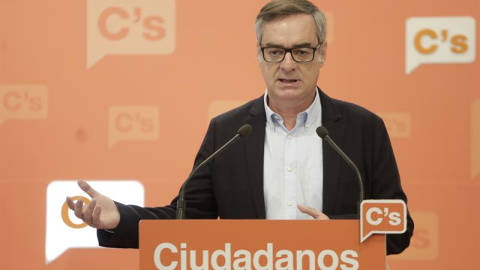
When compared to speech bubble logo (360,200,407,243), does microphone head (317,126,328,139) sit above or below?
above

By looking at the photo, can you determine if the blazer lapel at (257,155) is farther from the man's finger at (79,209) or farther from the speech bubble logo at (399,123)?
the speech bubble logo at (399,123)

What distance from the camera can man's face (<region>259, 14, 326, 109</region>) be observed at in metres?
2.06

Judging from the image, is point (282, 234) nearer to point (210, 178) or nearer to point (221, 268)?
point (221, 268)

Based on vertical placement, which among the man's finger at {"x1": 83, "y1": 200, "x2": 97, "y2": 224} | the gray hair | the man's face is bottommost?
the man's finger at {"x1": 83, "y1": 200, "x2": 97, "y2": 224}

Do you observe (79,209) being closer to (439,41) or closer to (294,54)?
(294,54)

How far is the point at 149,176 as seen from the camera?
9.64 feet

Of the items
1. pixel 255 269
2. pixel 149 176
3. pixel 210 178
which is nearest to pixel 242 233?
pixel 255 269

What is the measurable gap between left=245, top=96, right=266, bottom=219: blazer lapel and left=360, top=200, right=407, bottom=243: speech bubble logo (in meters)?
0.65

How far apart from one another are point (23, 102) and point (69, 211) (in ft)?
1.70

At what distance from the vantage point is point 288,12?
2.08 metres

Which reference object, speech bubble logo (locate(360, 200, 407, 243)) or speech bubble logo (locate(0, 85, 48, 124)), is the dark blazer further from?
speech bubble logo (locate(0, 85, 48, 124))

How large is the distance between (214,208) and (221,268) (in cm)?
73

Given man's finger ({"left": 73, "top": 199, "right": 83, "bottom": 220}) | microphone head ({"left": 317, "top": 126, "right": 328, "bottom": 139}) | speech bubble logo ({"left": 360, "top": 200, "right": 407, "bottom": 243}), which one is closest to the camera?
speech bubble logo ({"left": 360, "top": 200, "right": 407, "bottom": 243})

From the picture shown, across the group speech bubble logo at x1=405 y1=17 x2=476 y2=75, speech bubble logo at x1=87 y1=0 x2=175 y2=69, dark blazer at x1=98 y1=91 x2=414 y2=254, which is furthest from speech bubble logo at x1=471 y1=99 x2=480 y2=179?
speech bubble logo at x1=87 y1=0 x2=175 y2=69
